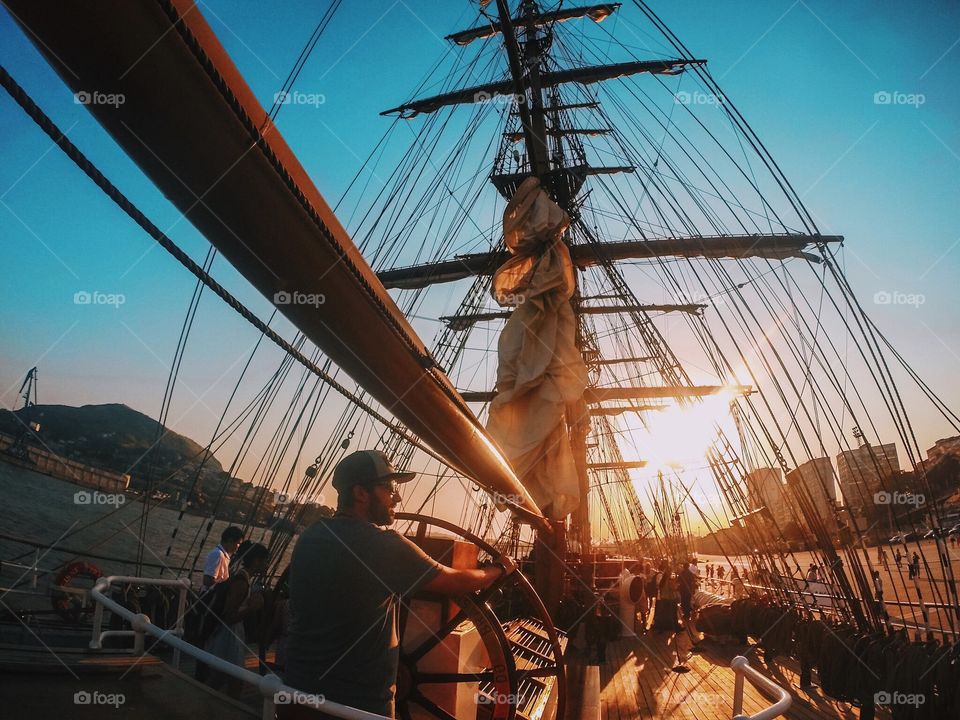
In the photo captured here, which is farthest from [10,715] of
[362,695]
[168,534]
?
[168,534]

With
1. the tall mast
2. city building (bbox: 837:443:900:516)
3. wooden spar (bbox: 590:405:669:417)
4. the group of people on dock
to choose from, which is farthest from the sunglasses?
wooden spar (bbox: 590:405:669:417)

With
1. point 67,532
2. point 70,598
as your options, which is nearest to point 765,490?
point 70,598

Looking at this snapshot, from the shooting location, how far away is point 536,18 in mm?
13719

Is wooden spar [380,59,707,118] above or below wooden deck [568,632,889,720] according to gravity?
above

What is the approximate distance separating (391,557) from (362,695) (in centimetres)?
48

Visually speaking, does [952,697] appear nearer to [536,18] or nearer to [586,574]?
[586,574]

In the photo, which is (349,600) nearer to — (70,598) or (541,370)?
(541,370)

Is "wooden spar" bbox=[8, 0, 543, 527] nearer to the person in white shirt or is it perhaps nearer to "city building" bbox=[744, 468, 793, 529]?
the person in white shirt
